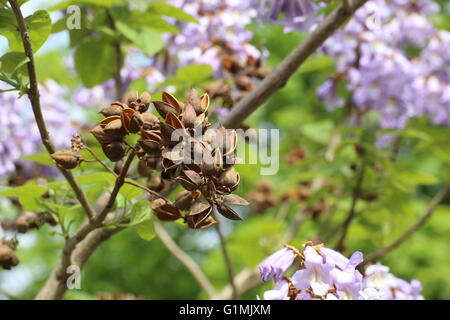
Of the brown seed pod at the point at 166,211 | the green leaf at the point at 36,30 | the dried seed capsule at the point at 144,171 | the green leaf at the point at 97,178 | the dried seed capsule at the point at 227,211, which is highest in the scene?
the green leaf at the point at 36,30

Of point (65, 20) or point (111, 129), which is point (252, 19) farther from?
point (111, 129)

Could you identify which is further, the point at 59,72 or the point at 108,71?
the point at 59,72

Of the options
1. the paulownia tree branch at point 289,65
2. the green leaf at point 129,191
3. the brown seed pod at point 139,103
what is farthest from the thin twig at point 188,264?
the brown seed pod at point 139,103

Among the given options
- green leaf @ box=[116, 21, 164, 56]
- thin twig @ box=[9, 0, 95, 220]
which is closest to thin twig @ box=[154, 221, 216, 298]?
green leaf @ box=[116, 21, 164, 56]

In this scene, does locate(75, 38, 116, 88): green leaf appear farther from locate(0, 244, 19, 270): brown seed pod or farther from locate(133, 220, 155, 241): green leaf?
locate(133, 220, 155, 241): green leaf

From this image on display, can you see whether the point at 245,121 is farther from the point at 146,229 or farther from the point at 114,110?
the point at 114,110

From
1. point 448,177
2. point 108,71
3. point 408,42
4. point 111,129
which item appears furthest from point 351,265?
point 408,42

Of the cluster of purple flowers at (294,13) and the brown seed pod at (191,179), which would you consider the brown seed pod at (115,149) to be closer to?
the brown seed pod at (191,179)
